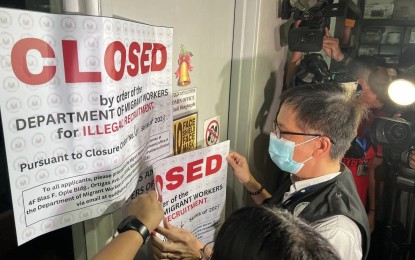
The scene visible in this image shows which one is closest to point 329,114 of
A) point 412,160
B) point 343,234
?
point 343,234

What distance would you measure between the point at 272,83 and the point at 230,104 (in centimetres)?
Result: 40

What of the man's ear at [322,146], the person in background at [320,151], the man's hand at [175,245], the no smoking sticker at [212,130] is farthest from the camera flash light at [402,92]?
the man's hand at [175,245]

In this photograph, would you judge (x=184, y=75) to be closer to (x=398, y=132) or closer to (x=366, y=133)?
(x=398, y=132)

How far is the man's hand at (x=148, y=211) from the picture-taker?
85cm

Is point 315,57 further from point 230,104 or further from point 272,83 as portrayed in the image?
point 230,104

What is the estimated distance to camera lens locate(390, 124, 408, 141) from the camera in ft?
5.34

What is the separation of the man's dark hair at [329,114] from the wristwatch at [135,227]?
0.62m

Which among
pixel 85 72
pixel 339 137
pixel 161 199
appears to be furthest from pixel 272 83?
pixel 85 72

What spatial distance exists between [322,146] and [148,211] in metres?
0.61

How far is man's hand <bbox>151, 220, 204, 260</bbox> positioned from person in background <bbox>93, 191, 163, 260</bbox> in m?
0.14

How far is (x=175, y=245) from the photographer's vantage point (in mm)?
1036

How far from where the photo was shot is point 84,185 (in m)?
0.79

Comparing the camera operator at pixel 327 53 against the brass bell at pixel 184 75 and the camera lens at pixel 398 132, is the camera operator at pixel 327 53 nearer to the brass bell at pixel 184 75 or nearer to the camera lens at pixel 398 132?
the camera lens at pixel 398 132

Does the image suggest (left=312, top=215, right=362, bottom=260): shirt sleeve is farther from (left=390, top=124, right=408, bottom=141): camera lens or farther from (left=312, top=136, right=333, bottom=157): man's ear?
(left=390, top=124, right=408, bottom=141): camera lens
